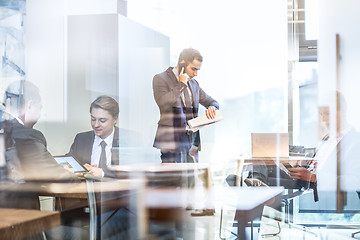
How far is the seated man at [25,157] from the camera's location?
2.74m

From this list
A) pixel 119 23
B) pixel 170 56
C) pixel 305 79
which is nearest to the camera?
pixel 305 79

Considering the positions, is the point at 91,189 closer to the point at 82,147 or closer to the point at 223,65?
the point at 82,147

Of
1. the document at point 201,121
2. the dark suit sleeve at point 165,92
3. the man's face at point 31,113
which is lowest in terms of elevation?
the document at point 201,121

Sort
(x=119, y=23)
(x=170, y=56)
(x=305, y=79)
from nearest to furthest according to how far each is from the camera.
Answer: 1. (x=305, y=79)
2. (x=170, y=56)
3. (x=119, y=23)

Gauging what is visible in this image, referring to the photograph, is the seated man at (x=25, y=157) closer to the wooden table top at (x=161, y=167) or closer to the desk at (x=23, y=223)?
the desk at (x=23, y=223)

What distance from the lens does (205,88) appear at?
2.86 meters

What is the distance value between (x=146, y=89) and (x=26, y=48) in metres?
1.12

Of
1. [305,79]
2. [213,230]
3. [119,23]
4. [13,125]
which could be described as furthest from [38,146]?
[305,79]

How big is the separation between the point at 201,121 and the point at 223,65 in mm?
446

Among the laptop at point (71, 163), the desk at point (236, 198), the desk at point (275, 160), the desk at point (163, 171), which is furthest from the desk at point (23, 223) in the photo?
the desk at point (275, 160)

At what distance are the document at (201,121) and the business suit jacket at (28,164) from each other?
3.02 feet

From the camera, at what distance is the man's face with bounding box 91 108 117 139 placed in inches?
126

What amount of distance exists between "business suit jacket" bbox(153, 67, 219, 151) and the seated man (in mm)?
727

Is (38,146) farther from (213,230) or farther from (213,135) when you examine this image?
(213,230)
